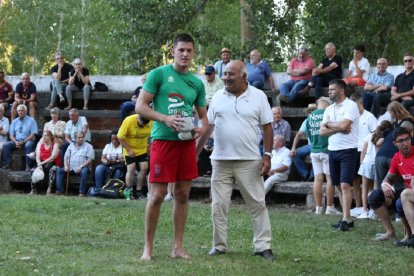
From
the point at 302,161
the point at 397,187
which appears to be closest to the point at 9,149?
the point at 302,161

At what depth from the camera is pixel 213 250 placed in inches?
412

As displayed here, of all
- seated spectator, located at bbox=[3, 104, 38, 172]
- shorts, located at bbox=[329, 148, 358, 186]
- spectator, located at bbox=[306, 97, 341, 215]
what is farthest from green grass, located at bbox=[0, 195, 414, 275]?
seated spectator, located at bbox=[3, 104, 38, 172]

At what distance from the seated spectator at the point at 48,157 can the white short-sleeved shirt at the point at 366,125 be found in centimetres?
693

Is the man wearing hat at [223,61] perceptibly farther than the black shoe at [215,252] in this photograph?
Yes

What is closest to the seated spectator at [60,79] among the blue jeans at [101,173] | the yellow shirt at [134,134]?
the blue jeans at [101,173]

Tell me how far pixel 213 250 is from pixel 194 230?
93.6 inches

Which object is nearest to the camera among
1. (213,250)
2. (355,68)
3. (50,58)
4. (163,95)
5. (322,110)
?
(163,95)

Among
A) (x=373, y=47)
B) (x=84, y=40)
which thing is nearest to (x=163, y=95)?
(x=373, y=47)

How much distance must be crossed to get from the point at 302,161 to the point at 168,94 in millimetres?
8505

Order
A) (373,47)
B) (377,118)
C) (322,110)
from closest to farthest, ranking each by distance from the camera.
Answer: (322,110)
(377,118)
(373,47)

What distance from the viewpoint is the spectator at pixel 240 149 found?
1038cm

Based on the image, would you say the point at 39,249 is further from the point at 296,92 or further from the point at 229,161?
the point at 296,92

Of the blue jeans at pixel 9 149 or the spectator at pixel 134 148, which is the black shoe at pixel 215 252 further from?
the blue jeans at pixel 9 149

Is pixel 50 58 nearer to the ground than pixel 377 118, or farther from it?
farther from it
